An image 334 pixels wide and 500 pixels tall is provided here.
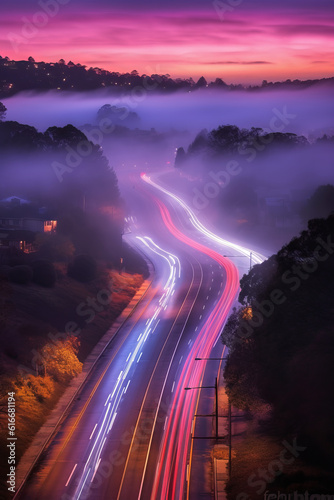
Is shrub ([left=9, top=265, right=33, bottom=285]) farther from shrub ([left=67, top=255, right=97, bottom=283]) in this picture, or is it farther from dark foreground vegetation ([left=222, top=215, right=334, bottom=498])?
dark foreground vegetation ([left=222, top=215, right=334, bottom=498])

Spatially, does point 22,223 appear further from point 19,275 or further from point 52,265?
point 19,275

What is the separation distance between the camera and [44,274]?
154ft

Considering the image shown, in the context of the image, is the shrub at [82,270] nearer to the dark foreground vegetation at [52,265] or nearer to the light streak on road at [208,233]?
the dark foreground vegetation at [52,265]

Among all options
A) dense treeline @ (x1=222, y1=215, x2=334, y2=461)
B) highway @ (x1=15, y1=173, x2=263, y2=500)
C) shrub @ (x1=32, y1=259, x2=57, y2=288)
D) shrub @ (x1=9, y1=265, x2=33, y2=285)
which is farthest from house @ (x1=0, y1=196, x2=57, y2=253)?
dense treeline @ (x1=222, y1=215, x2=334, y2=461)

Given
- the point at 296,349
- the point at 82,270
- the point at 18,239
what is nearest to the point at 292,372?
the point at 296,349

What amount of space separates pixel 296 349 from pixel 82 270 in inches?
1061

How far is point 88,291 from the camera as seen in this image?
49812 mm

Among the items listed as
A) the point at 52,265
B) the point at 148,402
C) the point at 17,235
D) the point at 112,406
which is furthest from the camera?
the point at 17,235

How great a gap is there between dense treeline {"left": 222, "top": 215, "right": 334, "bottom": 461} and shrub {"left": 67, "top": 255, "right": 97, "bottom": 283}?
801 inches

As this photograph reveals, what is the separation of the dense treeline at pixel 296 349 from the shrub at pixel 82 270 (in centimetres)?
2035

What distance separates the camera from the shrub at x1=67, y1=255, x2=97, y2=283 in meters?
51.5

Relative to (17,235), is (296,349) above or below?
below

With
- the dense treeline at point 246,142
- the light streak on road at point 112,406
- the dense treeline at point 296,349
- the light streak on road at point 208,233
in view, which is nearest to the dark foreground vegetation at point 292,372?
the dense treeline at point 296,349

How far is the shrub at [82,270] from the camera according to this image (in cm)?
5147
